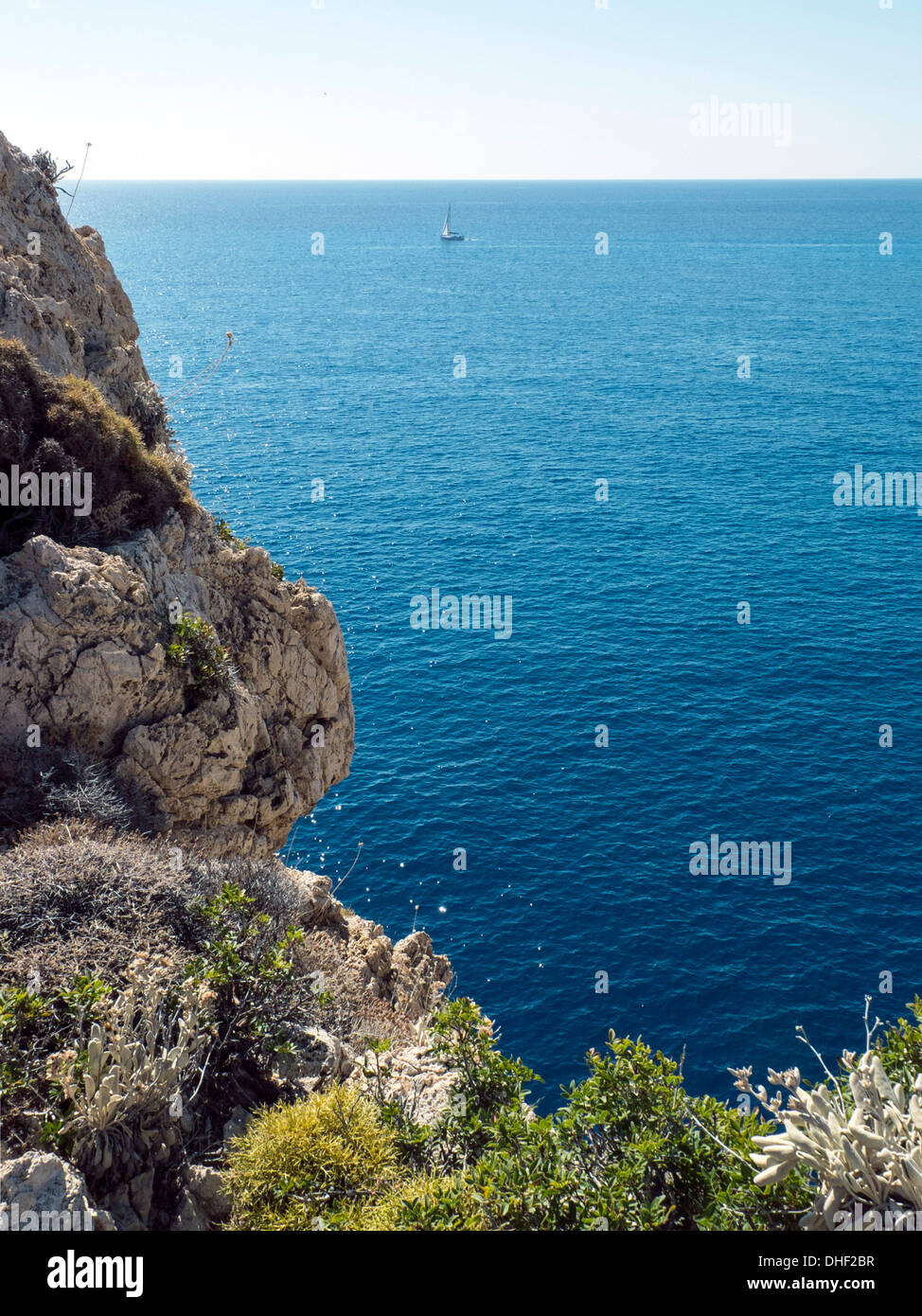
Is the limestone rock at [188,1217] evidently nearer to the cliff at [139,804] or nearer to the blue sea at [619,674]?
the cliff at [139,804]

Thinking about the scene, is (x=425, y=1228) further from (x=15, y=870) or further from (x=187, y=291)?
(x=187, y=291)

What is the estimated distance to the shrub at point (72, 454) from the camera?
1021 inches

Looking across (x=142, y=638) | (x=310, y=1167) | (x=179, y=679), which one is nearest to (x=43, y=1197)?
(x=310, y=1167)

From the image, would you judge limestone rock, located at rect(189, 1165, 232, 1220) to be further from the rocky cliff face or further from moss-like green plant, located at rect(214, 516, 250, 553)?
moss-like green plant, located at rect(214, 516, 250, 553)

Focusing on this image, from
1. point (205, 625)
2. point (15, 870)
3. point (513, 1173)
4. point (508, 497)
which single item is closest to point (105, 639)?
point (205, 625)

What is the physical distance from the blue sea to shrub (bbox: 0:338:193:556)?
23668 millimetres

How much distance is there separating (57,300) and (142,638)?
44.6 feet

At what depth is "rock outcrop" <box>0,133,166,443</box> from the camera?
28469 millimetres

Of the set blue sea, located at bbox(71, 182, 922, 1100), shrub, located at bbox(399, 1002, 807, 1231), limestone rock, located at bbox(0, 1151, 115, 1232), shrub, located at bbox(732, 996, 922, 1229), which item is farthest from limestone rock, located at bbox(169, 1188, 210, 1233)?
blue sea, located at bbox(71, 182, 922, 1100)

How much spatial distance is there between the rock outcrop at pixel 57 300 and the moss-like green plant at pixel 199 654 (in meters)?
8.75

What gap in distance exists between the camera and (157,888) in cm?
1920

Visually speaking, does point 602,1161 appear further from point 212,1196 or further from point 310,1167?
point 212,1196

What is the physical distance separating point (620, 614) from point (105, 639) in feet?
161

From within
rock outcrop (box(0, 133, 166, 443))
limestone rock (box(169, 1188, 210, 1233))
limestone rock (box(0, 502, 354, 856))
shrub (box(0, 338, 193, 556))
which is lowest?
limestone rock (box(169, 1188, 210, 1233))
